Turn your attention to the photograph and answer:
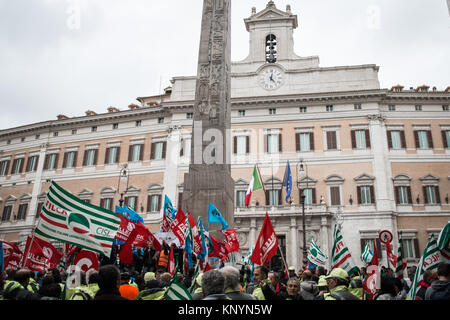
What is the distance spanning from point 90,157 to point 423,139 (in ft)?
85.9

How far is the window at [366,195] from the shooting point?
79.6ft


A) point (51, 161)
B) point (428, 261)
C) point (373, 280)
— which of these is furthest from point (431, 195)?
point (51, 161)

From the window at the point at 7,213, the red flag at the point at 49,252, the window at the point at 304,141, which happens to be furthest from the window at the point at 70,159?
the red flag at the point at 49,252

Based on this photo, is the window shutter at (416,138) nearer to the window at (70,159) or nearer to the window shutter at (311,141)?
the window shutter at (311,141)

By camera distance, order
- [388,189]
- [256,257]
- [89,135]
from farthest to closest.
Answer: [89,135], [388,189], [256,257]

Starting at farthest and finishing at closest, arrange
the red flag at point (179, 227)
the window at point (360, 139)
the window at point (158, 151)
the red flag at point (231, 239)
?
1. the window at point (158, 151)
2. the window at point (360, 139)
3. the red flag at point (231, 239)
4. the red flag at point (179, 227)

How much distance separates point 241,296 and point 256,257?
9.51 feet

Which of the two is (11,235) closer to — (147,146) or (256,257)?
(147,146)

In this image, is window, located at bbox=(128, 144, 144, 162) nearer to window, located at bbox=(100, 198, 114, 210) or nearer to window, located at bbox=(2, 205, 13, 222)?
window, located at bbox=(100, 198, 114, 210)

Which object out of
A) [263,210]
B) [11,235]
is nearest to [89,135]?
[11,235]

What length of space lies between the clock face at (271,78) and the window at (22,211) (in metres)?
22.8

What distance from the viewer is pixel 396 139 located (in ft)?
84.4

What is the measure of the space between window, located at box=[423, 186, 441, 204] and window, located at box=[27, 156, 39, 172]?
3170 cm

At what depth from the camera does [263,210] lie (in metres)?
24.6
